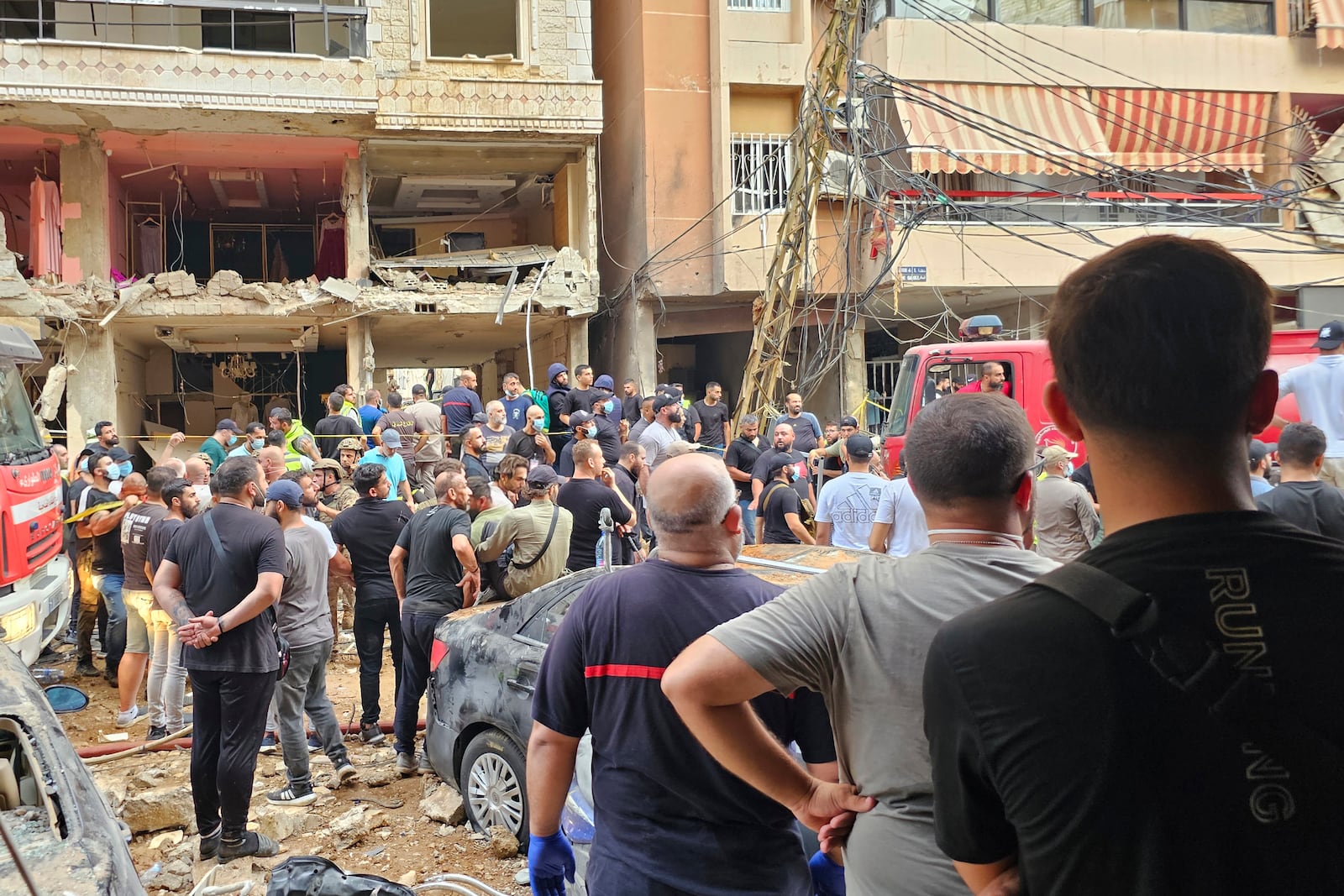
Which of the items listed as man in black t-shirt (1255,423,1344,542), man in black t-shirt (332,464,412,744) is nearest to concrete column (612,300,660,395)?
man in black t-shirt (332,464,412,744)

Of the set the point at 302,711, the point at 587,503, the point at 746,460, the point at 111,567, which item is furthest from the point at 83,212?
the point at 302,711

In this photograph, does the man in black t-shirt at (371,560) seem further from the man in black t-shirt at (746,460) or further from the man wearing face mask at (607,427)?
the man in black t-shirt at (746,460)

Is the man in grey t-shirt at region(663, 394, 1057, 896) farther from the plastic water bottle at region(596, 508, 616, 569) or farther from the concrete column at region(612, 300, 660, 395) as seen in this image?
the concrete column at region(612, 300, 660, 395)

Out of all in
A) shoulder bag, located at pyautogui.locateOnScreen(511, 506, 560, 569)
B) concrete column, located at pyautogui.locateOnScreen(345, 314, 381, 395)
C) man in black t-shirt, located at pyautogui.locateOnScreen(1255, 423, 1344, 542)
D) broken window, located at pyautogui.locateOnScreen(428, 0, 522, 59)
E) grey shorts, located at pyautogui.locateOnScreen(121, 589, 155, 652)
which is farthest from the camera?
broken window, located at pyautogui.locateOnScreen(428, 0, 522, 59)

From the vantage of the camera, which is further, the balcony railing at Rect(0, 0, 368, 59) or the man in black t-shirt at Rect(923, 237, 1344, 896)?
the balcony railing at Rect(0, 0, 368, 59)

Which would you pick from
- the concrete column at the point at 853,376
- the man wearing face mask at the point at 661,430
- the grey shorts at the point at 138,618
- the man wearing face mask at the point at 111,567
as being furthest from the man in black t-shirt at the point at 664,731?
the concrete column at the point at 853,376

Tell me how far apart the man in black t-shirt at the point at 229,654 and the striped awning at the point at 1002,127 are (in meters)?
14.9

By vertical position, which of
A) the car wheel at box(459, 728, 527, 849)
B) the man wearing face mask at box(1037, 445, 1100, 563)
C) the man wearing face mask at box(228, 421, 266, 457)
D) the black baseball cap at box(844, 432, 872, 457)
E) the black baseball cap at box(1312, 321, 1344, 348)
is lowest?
the car wheel at box(459, 728, 527, 849)

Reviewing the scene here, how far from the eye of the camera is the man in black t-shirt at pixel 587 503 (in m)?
7.39

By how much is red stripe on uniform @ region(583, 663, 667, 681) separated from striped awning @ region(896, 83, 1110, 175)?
1649 cm

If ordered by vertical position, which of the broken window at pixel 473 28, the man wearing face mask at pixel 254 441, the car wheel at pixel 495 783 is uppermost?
the broken window at pixel 473 28

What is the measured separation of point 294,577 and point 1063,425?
5.83 meters

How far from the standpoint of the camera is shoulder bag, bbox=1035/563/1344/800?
1140 millimetres

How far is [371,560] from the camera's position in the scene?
282 inches
